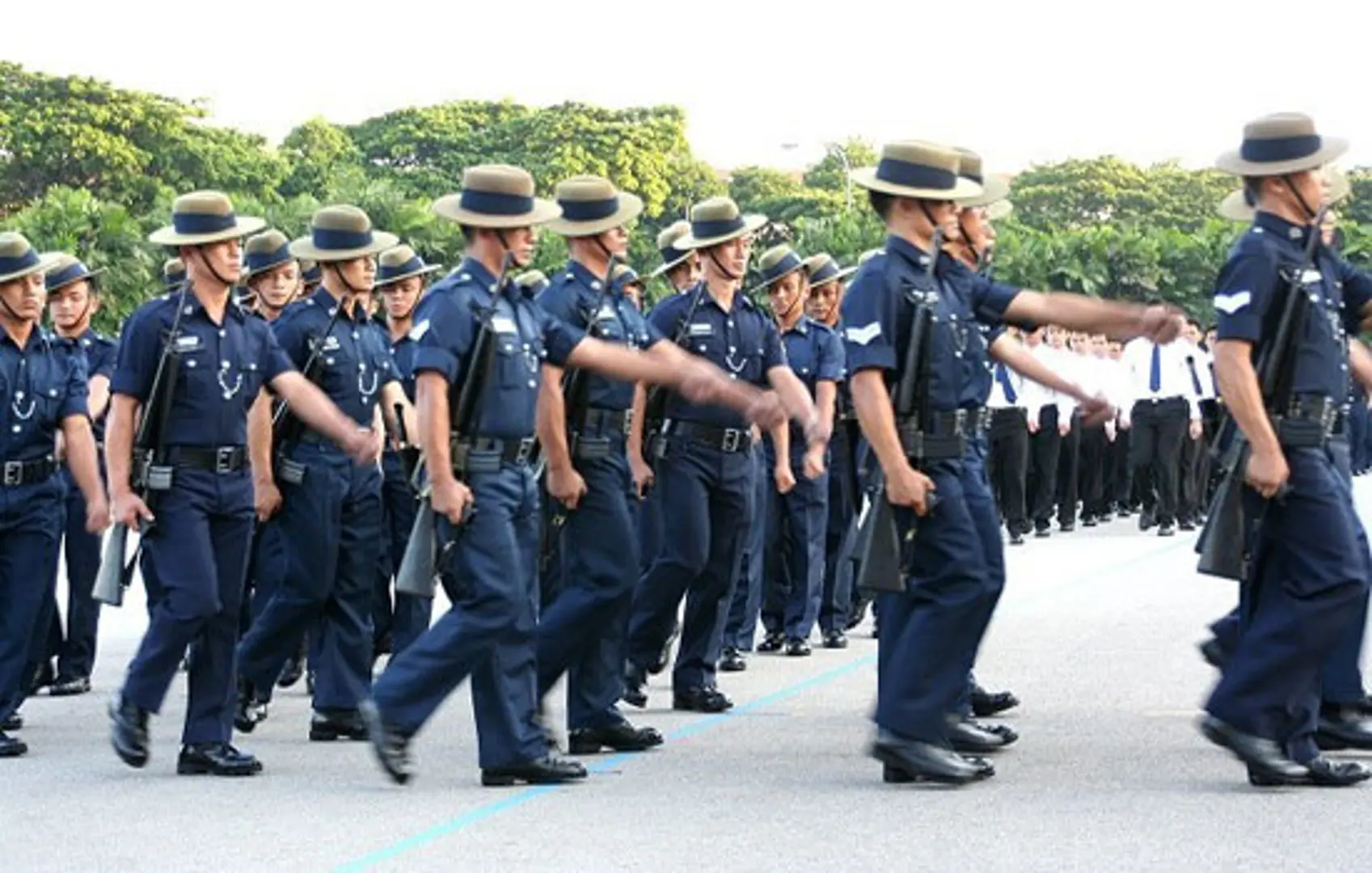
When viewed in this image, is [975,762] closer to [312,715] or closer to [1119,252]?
[312,715]

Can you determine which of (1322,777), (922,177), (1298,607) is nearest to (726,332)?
(922,177)

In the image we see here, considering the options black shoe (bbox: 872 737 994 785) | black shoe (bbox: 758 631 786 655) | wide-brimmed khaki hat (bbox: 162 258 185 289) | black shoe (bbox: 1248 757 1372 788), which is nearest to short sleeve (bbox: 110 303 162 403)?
black shoe (bbox: 872 737 994 785)

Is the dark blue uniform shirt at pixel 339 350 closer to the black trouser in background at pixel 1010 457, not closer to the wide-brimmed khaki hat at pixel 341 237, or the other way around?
the wide-brimmed khaki hat at pixel 341 237

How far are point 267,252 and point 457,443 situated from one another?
3.28 metres

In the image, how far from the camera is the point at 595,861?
8391 millimetres

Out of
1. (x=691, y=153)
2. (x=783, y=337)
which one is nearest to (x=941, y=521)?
(x=783, y=337)

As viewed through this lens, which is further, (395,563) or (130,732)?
(395,563)

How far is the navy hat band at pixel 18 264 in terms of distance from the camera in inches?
477

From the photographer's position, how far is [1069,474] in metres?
28.4

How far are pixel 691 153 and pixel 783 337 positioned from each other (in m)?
90.6

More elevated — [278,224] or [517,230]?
[517,230]

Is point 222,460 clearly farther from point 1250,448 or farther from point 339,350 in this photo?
point 1250,448

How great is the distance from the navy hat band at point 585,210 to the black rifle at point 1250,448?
2739mm

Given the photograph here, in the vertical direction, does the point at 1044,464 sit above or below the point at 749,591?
below
